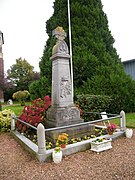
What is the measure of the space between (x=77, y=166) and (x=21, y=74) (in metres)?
31.6

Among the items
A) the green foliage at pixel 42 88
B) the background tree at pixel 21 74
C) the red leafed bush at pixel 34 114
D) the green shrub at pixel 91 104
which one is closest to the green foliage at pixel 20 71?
the background tree at pixel 21 74

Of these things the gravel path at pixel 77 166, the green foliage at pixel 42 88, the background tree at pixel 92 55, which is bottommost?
the gravel path at pixel 77 166

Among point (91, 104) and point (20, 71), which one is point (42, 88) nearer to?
point (91, 104)

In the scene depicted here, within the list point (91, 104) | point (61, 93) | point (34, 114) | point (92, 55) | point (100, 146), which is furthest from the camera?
point (92, 55)

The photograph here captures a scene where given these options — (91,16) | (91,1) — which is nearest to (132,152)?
(91,16)

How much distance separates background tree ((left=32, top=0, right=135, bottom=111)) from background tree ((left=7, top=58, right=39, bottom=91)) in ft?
53.5

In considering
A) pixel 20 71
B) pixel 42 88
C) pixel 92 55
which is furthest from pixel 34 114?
pixel 20 71

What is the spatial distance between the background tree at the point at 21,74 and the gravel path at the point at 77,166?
24.6m

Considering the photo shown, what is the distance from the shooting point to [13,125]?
22.5 feet

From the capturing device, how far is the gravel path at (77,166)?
316cm

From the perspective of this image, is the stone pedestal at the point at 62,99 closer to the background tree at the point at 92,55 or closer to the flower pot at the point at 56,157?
the flower pot at the point at 56,157

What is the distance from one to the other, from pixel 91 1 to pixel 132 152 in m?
11.0

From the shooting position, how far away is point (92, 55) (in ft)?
35.3

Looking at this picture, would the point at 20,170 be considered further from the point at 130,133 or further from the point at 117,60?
the point at 117,60
